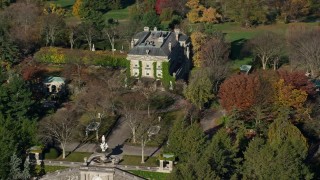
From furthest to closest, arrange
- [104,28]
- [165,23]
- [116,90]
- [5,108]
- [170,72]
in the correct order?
[165,23] → [104,28] → [170,72] → [116,90] → [5,108]

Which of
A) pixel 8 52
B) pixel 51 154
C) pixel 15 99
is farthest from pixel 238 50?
pixel 51 154

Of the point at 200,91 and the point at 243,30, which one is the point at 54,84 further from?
the point at 243,30

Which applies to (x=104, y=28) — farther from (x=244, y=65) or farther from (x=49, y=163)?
(x=49, y=163)

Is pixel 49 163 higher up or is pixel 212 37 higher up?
pixel 212 37

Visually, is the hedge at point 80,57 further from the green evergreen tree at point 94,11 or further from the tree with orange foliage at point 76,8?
the tree with orange foliage at point 76,8

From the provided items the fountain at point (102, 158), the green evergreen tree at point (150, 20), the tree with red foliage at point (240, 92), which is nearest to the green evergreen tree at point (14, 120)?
the fountain at point (102, 158)

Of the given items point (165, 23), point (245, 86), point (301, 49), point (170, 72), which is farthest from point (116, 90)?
Result: point (165, 23)

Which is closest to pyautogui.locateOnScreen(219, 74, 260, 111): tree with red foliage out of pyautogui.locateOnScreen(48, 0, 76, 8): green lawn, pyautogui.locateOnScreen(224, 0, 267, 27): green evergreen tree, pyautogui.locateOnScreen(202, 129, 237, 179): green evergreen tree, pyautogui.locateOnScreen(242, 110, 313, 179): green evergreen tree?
pyautogui.locateOnScreen(242, 110, 313, 179): green evergreen tree
